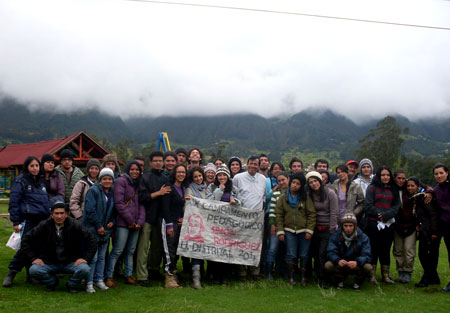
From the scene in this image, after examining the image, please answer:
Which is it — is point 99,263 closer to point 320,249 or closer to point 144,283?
point 144,283

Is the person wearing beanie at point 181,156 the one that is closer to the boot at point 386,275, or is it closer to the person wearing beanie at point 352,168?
the person wearing beanie at point 352,168

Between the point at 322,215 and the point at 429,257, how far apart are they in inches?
95.4

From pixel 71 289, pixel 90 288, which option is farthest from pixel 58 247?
pixel 90 288

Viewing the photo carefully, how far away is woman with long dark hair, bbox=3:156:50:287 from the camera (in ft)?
21.4

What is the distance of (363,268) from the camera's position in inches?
277

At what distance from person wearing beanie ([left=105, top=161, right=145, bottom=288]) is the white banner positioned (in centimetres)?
91

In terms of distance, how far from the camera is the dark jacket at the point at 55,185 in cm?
711

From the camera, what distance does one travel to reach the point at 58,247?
6.23 meters

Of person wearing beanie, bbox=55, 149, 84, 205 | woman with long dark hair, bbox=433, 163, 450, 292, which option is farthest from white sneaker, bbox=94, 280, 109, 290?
woman with long dark hair, bbox=433, 163, 450, 292

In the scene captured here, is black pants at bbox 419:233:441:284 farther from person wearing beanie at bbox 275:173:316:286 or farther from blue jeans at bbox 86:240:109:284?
blue jeans at bbox 86:240:109:284

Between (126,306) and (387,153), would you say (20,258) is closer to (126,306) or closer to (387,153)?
(126,306)

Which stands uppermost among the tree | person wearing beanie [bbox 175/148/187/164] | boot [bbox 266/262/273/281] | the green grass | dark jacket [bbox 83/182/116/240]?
the tree

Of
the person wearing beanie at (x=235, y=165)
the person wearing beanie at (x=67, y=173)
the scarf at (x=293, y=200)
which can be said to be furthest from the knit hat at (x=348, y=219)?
the person wearing beanie at (x=67, y=173)

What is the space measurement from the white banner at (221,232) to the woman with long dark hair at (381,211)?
2.22m
